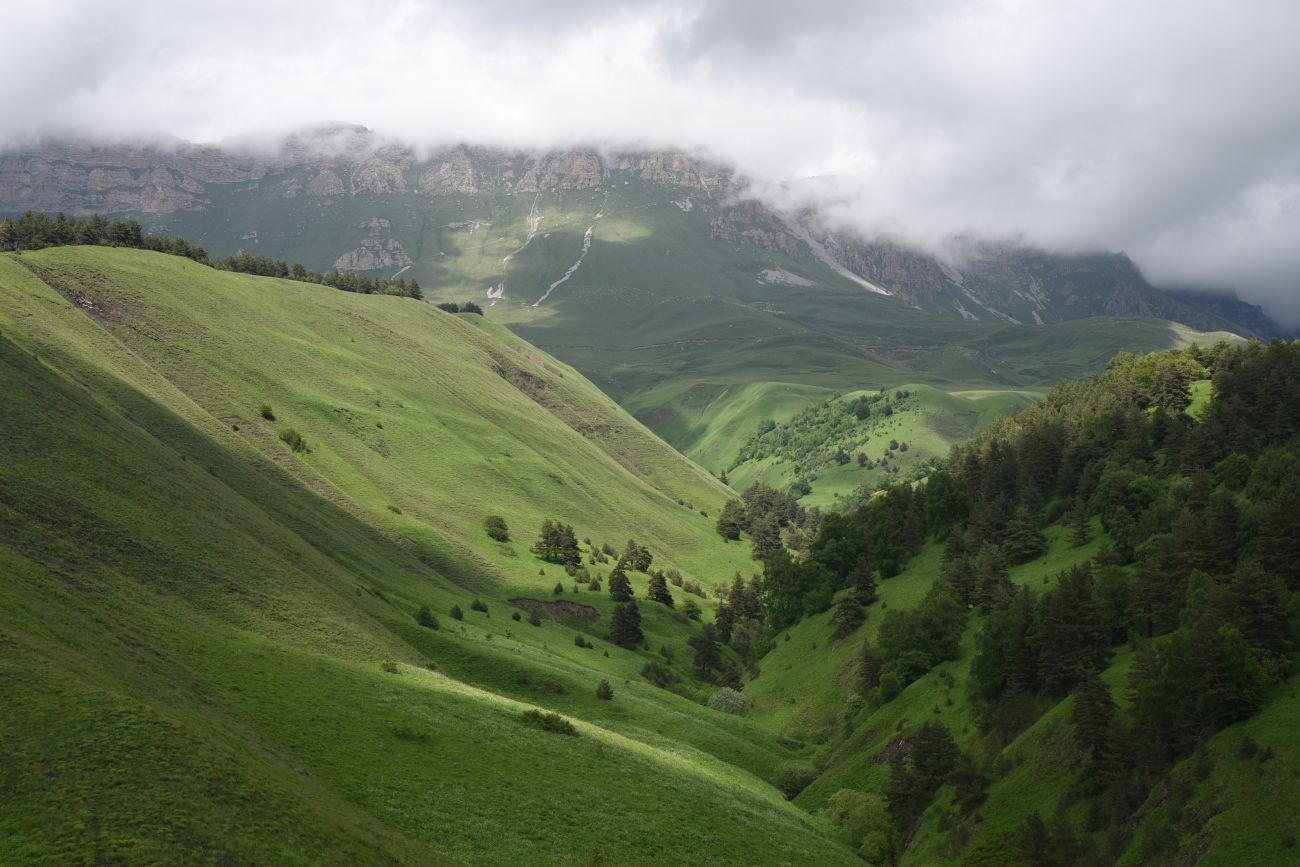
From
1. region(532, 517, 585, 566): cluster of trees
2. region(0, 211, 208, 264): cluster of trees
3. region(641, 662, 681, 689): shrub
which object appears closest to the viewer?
region(641, 662, 681, 689): shrub

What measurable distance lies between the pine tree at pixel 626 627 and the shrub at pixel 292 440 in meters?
51.3

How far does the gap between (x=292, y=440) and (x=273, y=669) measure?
8237 cm

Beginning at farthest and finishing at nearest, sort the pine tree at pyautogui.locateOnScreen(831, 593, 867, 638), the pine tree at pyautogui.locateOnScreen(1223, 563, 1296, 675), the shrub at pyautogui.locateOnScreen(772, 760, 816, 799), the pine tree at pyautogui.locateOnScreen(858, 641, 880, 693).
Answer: the pine tree at pyautogui.locateOnScreen(831, 593, 867, 638)
the pine tree at pyautogui.locateOnScreen(858, 641, 880, 693)
the shrub at pyautogui.locateOnScreen(772, 760, 816, 799)
the pine tree at pyautogui.locateOnScreen(1223, 563, 1296, 675)

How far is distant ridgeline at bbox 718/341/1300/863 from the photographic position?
4753cm

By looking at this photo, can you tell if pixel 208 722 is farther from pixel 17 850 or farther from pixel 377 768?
pixel 17 850

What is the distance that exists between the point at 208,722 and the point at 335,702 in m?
11.2

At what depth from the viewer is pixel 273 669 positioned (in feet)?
166

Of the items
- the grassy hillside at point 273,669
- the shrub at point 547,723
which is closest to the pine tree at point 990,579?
the grassy hillside at point 273,669

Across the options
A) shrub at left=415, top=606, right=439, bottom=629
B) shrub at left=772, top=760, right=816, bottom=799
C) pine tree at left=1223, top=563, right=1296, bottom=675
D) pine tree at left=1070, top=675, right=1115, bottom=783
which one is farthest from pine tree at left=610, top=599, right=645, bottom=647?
pine tree at left=1223, top=563, right=1296, bottom=675

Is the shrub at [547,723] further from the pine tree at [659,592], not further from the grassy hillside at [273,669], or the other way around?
the pine tree at [659,592]

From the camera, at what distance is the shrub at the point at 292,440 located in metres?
126

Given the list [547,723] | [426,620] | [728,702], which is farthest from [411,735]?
[728,702]

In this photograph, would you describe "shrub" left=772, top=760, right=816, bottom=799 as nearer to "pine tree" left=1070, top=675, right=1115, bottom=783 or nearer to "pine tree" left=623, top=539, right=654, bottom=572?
"pine tree" left=1070, top=675, right=1115, bottom=783

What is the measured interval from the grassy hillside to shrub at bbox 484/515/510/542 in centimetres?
466
